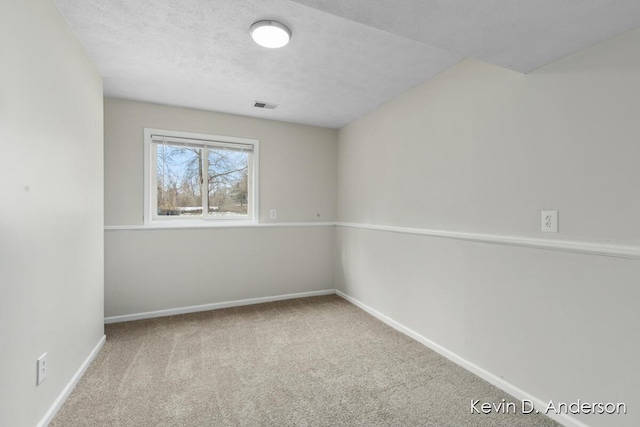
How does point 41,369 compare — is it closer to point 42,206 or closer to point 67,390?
point 67,390

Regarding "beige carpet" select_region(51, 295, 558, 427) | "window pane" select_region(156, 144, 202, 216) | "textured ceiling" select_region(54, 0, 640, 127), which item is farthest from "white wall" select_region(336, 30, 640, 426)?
"window pane" select_region(156, 144, 202, 216)

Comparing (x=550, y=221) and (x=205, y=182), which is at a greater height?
(x=205, y=182)

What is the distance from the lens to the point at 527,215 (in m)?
1.77

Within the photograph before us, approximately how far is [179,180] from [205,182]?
28cm

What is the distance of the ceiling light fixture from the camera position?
175 cm

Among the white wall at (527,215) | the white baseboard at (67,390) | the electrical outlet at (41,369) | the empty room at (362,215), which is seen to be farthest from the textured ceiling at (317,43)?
the white baseboard at (67,390)

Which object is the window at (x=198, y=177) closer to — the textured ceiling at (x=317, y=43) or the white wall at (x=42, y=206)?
the textured ceiling at (x=317, y=43)

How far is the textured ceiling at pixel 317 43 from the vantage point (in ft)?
4.21

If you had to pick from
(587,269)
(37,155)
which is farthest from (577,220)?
(37,155)

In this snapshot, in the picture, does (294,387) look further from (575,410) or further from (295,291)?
(295,291)

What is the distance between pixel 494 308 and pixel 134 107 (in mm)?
3813

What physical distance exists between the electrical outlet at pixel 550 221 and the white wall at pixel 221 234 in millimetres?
2637

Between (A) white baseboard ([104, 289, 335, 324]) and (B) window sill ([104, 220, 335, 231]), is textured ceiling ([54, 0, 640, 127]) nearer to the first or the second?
(B) window sill ([104, 220, 335, 231])

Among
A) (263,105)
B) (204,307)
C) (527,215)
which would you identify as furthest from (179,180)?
(527,215)
